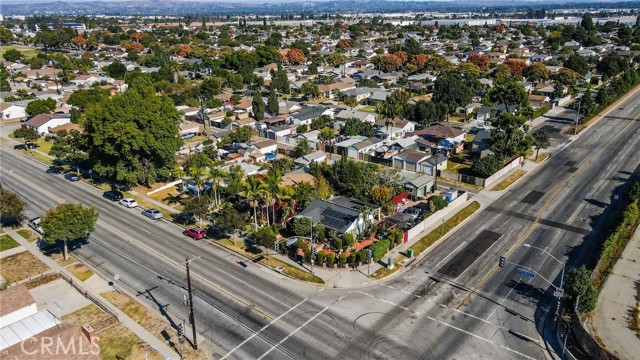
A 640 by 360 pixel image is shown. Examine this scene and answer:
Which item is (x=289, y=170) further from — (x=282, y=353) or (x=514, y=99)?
(x=514, y=99)

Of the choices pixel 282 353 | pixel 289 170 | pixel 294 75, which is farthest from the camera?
pixel 294 75

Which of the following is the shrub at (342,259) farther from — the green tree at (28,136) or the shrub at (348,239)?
the green tree at (28,136)

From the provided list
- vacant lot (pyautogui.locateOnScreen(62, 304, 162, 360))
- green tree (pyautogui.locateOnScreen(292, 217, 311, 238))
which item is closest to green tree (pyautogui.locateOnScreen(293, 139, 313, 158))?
green tree (pyautogui.locateOnScreen(292, 217, 311, 238))

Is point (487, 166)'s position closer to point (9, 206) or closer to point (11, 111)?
point (9, 206)

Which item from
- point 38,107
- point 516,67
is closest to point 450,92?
point 516,67

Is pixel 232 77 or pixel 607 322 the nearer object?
pixel 607 322

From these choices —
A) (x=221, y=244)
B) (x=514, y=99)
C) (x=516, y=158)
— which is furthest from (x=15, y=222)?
(x=514, y=99)

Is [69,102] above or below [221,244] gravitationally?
above
